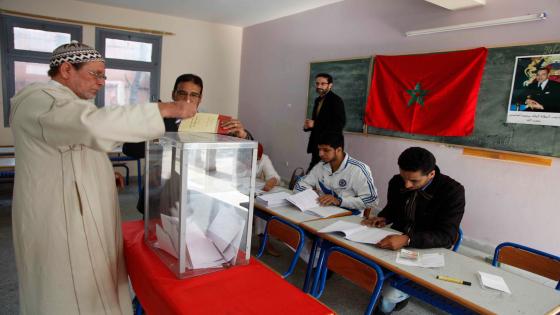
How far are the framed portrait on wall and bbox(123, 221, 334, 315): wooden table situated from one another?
2812mm

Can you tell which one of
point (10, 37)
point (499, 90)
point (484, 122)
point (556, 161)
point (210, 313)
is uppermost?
point (10, 37)

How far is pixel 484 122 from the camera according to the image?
10.4ft

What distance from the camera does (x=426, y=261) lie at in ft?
5.31

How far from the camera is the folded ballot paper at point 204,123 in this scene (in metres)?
1.13

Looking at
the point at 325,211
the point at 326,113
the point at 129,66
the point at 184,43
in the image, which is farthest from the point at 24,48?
the point at 325,211

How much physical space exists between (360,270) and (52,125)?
1.32 metres

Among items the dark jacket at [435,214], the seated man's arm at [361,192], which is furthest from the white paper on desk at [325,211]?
the dark jacket at [435,214]

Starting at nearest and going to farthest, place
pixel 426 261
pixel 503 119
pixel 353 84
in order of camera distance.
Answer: pixel 426 261, pixel 503 119, pixel 353 84

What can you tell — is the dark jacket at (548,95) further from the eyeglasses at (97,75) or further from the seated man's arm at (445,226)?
the eyeglasses at (97,75)

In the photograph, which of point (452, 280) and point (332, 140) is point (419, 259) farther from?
point (332, 140)

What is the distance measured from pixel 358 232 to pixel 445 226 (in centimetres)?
46

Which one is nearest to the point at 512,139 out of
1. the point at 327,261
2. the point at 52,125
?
the point at 327,261

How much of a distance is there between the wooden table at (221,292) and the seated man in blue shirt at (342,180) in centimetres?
146

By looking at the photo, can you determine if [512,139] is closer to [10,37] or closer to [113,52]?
[113,52]
